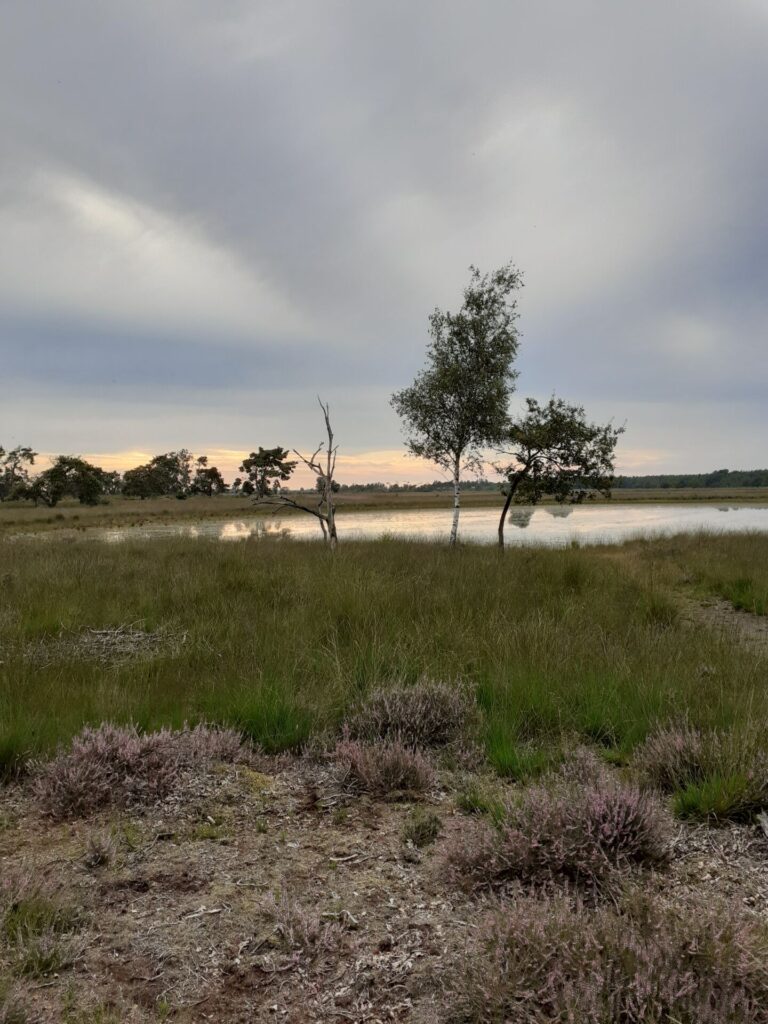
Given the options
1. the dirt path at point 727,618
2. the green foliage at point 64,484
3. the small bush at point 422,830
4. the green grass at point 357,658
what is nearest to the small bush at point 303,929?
the small bush at point 422,830

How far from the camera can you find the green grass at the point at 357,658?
4.48m

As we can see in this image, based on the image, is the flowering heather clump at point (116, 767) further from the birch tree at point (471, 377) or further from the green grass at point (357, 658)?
the birch tree at point (471, 377)

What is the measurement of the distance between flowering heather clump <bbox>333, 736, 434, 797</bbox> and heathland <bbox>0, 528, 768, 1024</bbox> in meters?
0.01

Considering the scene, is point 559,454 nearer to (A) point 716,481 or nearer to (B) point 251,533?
(B) point 251,533

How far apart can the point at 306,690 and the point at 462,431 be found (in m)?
19.0

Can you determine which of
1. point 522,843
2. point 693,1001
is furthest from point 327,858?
point 693,1001

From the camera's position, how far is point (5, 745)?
13.1 feet

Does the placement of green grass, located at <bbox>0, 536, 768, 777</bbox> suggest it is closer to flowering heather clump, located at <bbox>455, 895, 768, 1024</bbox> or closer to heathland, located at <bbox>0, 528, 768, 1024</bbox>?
heathland, located at <bbox>0, 528, 768, 1024</bbox>

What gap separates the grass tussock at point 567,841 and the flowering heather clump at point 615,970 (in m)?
0.44

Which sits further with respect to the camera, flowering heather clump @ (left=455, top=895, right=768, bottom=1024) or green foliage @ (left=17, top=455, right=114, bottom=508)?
green foliage @ (left=17, top=455, right=114, bottom=508)

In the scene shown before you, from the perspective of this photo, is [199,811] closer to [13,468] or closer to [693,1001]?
[693,1001]

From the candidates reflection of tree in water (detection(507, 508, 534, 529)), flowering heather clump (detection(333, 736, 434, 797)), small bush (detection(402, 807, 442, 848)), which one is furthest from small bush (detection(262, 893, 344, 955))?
reflection of tree in water (detection(507, 508, 534, 529))

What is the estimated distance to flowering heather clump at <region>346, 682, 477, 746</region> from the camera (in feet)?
14.3

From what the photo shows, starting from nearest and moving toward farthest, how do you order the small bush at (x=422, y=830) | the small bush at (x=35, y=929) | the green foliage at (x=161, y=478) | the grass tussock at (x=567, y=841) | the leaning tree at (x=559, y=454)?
the small bush at (x=35, y=929), the grass tussock at (x=567, y=841), the small bush at (x=422, y=830), the leaning tree at (x=559, y=454), the green foliage at (x=161, y=478)
